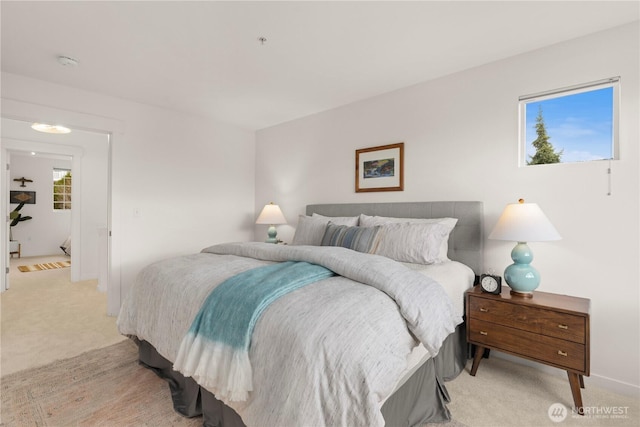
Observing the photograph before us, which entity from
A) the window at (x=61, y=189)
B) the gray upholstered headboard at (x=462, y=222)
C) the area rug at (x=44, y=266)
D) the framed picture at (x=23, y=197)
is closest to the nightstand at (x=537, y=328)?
the gray upholstered headboard at (x=462, y=222)

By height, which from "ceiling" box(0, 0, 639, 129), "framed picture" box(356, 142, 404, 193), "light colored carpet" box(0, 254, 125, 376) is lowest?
"light colored carpet" box(0, 254, 125, 376)

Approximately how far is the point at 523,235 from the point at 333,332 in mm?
1533

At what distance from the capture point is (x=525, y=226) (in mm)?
1955

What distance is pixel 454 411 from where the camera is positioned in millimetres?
1746

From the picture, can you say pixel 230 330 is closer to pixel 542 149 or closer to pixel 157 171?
pixel 542 149

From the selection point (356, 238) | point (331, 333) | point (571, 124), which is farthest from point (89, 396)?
point (571, 124)

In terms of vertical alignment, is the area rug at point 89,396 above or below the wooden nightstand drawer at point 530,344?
below

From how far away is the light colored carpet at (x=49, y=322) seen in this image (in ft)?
7.92

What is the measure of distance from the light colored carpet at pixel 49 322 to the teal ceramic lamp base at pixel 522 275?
323cm

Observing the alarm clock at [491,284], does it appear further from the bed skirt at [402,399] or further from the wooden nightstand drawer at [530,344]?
the bed skirt at [402,399]

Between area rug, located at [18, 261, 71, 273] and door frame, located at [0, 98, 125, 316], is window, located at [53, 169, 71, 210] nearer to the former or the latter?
area rug, located at [18, 261, 71, 273]

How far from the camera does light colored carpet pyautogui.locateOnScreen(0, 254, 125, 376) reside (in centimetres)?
241

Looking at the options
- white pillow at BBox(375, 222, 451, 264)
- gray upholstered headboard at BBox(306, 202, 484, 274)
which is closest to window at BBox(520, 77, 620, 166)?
gray upholstered headboard at BBox(306, 202, 484, 274)

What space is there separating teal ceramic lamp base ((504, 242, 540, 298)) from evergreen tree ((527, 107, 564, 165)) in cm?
72
